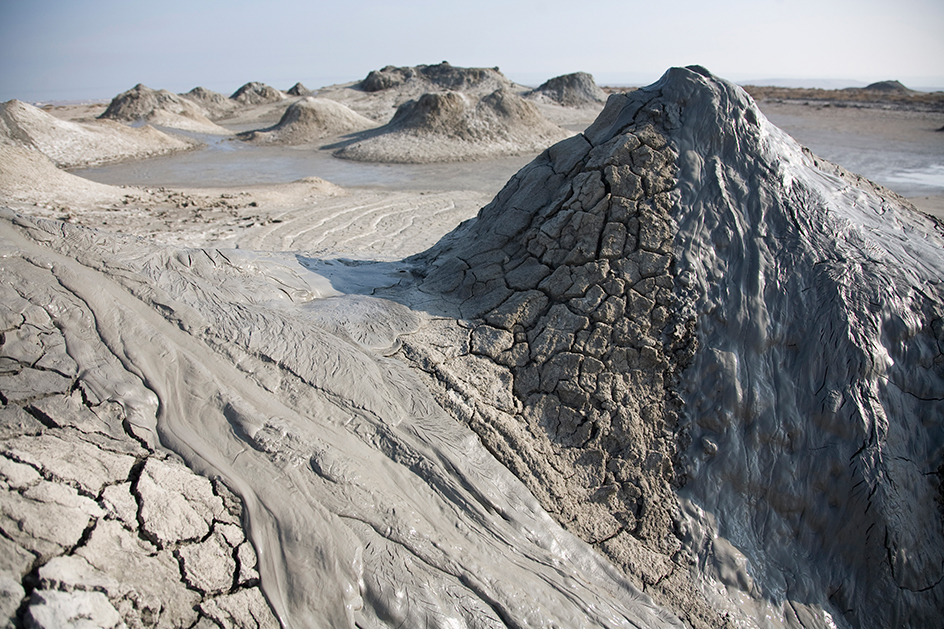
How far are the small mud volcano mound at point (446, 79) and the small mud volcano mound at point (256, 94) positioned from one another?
5.78 meters

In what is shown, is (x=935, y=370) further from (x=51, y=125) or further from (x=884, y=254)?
(x=51, y=125)

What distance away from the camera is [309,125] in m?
18.3

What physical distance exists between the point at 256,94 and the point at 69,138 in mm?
21758

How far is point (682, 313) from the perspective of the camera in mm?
2514

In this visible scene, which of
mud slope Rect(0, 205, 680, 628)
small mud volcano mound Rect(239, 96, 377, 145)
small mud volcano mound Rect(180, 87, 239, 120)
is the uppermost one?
small mud volcano mound Rect(180, 87, 239, 120)

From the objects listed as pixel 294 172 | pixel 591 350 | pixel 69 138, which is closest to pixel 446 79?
pixel 294 172

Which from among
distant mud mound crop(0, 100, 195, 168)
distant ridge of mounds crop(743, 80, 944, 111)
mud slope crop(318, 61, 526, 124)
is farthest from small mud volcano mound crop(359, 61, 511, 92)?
distant ridge of mounds crop(743, 80, 944, 111)

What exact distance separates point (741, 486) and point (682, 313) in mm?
814

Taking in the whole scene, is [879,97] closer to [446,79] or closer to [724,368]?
[446,79]

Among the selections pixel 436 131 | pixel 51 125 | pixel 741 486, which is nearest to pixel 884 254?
pixel 741 486

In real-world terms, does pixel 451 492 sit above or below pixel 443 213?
below

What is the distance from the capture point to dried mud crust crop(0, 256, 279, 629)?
1.41 meters

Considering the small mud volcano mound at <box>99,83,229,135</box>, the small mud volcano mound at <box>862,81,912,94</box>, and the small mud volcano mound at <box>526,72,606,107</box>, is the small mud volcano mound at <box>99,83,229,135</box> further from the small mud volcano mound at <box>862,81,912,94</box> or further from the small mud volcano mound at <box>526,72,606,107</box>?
the small mud volcano mound at <box>862,81,912,94</box>

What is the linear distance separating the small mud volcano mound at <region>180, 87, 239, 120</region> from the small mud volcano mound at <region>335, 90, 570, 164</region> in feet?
58.1
